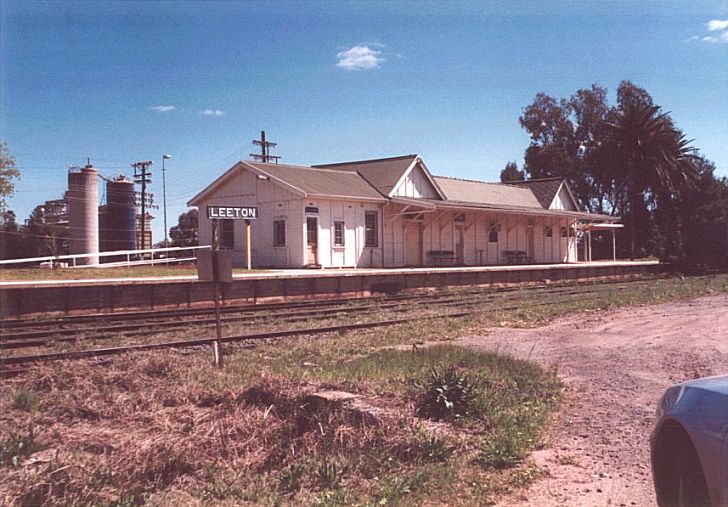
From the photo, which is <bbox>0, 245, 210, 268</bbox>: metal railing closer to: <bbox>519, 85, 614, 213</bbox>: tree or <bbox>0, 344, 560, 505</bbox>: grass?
<bbox>0, 344, 560, 505</bbox>: grass

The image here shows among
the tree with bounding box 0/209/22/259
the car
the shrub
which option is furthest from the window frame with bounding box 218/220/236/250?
the car

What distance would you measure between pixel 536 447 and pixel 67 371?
5.67 meters

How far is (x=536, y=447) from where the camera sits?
5.75 meters

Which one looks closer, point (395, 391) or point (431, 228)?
point (395, 391)

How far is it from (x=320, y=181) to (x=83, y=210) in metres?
13.9

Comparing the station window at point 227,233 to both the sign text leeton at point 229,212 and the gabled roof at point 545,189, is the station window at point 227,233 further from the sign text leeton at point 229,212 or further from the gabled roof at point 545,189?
the gabled roof at point 545,189

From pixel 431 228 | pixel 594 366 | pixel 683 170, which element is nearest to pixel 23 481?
pixel 594 366

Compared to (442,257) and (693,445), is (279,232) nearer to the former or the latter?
(442,257)

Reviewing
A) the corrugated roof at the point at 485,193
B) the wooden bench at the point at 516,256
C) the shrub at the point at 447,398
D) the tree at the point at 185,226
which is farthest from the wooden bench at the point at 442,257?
the tree at the point at 185,226

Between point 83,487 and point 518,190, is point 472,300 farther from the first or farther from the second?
point 518,190

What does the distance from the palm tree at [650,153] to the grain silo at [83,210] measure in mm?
41172

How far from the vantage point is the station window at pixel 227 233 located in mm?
31953

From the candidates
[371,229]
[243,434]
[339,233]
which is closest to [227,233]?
[339,233]

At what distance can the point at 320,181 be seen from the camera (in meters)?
32.7
